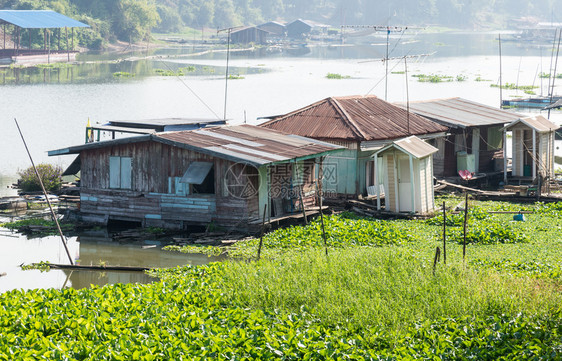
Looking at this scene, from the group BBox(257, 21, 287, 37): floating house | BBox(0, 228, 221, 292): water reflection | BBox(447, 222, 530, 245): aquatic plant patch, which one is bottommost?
BBox(0, 228, 221, 292): water reflection

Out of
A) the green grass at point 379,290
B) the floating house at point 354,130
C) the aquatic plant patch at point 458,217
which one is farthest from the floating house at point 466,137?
the green grass at point 379,290

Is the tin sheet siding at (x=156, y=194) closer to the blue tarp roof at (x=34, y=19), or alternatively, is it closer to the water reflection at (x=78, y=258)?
the water reflection at (x=78, y=258)

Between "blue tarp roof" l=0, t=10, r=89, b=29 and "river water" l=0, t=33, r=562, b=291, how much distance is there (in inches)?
192

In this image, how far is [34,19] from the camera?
88.1 metres

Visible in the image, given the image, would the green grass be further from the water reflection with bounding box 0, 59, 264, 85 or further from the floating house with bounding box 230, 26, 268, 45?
the floating house with bounding box 230, 26, 268, 45

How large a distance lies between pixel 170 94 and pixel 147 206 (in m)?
48.2

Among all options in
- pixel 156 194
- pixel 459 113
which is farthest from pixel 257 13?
pixel 156 194

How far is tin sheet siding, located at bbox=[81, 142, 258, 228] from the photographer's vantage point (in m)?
22.3

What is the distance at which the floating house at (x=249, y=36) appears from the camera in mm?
130875

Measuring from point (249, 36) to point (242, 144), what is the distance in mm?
111886

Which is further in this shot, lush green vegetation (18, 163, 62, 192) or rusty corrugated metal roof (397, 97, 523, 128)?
rusty corrugated metal roof (397, 97, 523, 128)

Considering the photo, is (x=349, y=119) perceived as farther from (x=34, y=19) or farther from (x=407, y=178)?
(x=34, y=19)

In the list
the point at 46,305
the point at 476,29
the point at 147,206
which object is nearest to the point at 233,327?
the point at 46,305

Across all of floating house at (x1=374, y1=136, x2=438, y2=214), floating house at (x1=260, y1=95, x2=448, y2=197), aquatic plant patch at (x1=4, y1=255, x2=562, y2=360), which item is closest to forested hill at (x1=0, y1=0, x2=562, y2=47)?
floating house at (x1=260, y1=95, x2=448, y2=197)
